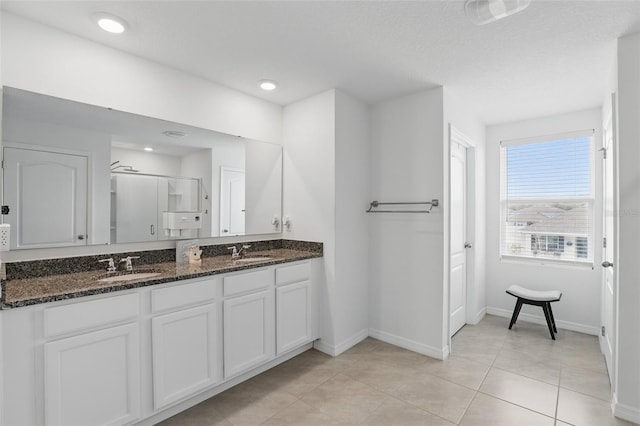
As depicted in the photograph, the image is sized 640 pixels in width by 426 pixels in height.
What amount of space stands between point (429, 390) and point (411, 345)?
71cm

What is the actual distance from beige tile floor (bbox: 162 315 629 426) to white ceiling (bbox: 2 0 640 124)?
7.88 ft

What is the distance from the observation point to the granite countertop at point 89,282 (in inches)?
61.0

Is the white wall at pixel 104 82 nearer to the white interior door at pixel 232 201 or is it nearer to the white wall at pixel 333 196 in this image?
the white interior door at pixel 232 201

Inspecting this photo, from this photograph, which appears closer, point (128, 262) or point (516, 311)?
point (128, 262)

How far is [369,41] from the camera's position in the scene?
7.14ft

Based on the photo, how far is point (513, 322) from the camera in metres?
3.54

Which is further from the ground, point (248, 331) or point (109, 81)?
point (109, 81)

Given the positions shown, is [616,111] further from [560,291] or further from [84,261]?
[84,261]

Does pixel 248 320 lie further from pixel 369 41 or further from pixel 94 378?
pixel 369 41

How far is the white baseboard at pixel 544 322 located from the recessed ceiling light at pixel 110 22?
459 centimetres

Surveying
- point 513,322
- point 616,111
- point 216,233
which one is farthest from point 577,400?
point 216,233

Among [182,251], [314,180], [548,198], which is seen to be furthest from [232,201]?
[548,198]

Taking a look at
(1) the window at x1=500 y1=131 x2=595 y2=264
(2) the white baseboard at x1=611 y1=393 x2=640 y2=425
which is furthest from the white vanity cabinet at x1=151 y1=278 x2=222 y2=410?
(1) the window at x1=500 y1=131 x2=595 y2=264

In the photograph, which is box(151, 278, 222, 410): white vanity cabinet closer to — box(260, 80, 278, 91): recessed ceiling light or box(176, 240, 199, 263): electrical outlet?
box(176, 240, 199, 263): electrical outlet
